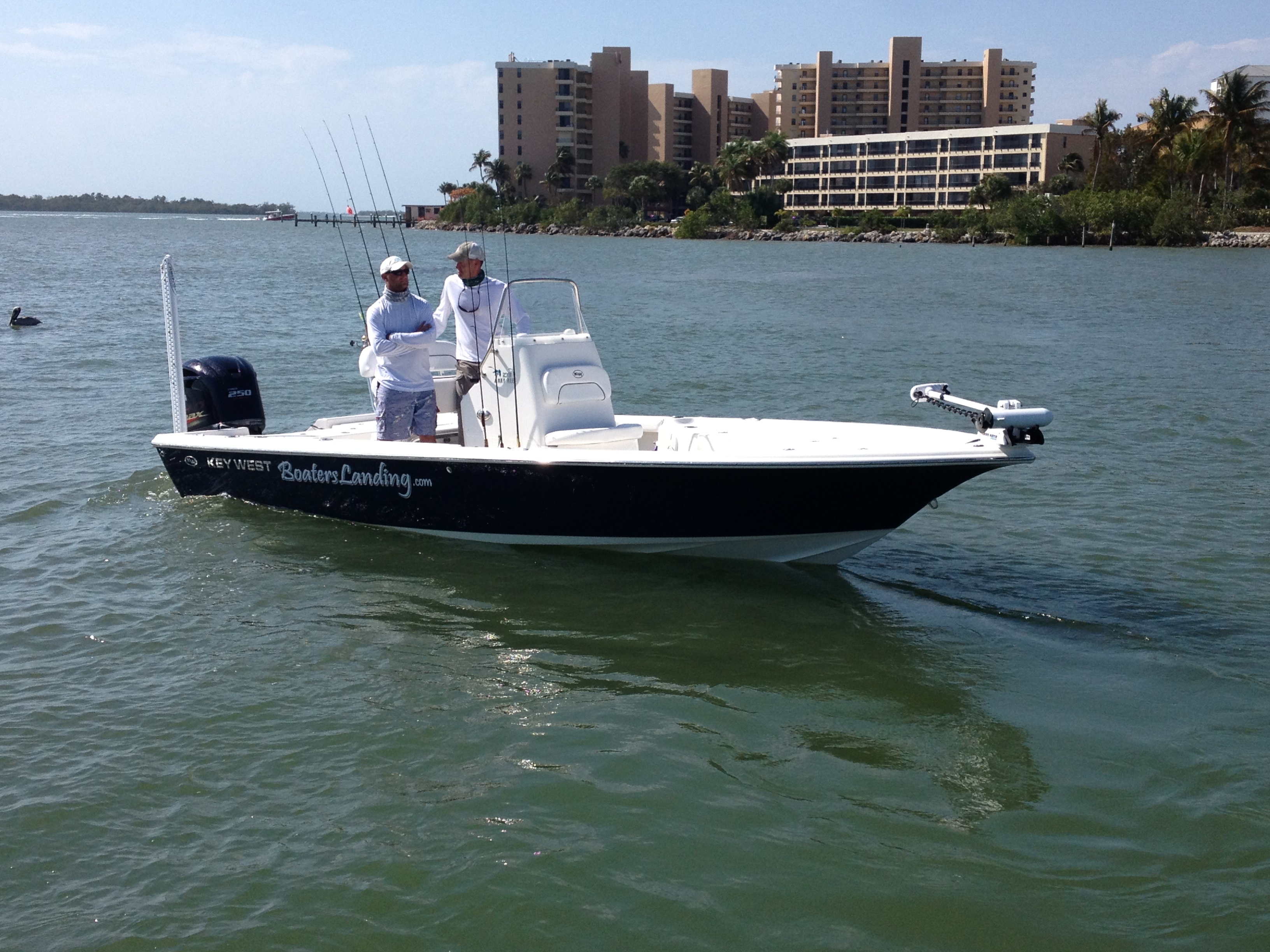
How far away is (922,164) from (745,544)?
4613 inches

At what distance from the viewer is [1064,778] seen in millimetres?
5605

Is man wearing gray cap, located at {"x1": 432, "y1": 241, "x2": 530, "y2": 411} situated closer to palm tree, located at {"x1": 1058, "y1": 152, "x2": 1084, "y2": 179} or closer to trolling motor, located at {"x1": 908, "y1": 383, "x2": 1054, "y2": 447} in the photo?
trolling motor, located at {"x1": 908, "y1": 383, "x2": 1054, "y2": 447}

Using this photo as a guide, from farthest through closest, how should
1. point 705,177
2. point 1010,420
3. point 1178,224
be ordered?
point 705,177 → point 1178,224 → point 1010,420

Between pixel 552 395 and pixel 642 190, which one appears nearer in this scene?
pixel 552 395

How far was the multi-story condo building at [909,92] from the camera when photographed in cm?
14650

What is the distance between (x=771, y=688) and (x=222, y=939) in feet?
10.9

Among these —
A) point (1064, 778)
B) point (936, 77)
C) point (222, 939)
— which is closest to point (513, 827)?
point (222, 939)

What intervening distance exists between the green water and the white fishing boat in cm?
32

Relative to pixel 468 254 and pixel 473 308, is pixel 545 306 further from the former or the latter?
pixel 468 254

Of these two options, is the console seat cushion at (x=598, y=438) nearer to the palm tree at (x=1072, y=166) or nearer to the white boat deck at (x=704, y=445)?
the white boat deck at (x=704, y=445)

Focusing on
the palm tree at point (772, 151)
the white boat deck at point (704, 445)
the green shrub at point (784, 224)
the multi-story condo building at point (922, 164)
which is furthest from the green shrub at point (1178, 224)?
the white boat deck at point (704, 445)

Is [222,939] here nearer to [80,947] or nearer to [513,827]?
[80,947]

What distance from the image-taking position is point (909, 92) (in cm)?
14700

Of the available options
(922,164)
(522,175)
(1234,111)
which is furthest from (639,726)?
(522,175)
